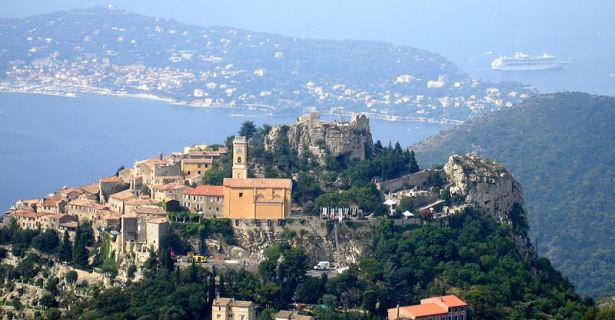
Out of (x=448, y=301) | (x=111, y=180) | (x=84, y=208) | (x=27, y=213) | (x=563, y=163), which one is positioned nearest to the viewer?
(x=448, y=301)

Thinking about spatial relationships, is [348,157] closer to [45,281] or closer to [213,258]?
[213,258]

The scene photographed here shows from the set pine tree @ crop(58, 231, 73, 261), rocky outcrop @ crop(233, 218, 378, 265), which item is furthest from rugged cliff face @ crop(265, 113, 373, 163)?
pine tree @ crop(58, 231, 73, 261)

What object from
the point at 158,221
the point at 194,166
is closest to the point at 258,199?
the point at 158,221

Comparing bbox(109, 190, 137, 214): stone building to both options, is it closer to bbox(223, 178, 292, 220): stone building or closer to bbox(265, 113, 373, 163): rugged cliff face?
bbox(223, 178, 292, 220): stone building

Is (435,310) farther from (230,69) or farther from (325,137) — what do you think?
(230,69)

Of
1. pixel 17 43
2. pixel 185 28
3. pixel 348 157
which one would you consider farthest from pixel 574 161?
pixel 185 28
